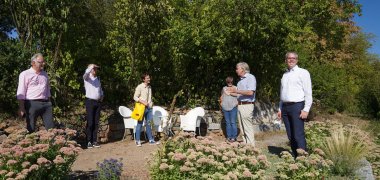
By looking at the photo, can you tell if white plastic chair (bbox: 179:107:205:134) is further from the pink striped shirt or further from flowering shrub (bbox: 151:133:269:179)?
flowering shrub (bbox: 151:133:269:179)

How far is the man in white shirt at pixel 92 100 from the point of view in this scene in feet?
22.8

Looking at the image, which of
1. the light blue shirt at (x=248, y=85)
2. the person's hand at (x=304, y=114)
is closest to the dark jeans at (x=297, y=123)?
the person's hand at (x=304, y=114)

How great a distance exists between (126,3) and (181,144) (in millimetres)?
4878

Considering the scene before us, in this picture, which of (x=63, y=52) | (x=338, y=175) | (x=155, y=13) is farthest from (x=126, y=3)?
(x=338, y=175)

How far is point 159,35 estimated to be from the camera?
29.6ft

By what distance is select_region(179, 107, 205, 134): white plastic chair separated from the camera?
830cm

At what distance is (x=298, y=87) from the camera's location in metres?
5.23

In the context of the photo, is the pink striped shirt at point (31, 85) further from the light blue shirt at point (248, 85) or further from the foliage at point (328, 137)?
the foliage at point (328, 137)

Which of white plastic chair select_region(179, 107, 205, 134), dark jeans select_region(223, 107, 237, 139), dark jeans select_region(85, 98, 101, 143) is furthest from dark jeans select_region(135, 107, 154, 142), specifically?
dark jeans select_region(223, 107, 237, 139)

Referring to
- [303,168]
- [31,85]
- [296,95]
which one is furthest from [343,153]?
[31,85]

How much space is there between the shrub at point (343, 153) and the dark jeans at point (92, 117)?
4059 mm

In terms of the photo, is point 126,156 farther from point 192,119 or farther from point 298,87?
point 298,87

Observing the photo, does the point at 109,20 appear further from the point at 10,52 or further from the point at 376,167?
the point at 376,167

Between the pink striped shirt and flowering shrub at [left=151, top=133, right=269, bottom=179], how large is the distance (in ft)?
7.53
